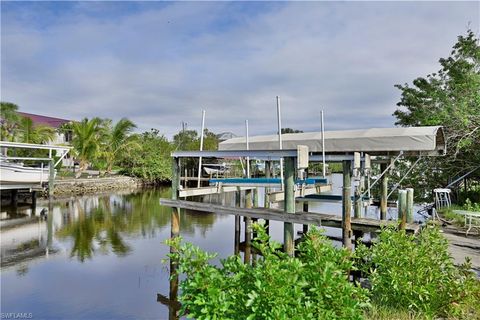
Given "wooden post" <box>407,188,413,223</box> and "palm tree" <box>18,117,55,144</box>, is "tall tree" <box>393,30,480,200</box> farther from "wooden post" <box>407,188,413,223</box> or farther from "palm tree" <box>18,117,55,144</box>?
"palm tree" <box>18,117,55,144</box>

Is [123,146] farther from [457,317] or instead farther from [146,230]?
[457,317]

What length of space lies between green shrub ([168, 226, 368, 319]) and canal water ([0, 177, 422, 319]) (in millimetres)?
4291

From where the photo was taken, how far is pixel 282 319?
8.83 ft

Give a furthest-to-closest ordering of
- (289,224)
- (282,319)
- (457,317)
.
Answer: (289,224)
(457,317)
(282,319)

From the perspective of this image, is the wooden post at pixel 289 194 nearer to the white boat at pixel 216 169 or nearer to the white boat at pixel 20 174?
the white boat at pixel 216 169

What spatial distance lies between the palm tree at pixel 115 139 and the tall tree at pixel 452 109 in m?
20.6

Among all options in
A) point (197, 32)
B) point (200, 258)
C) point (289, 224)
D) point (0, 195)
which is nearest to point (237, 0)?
point (197, 32)

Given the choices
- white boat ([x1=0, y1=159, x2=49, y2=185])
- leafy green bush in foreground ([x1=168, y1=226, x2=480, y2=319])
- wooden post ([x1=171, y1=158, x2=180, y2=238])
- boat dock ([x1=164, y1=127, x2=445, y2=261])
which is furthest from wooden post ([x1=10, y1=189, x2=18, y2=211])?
leafy green bush in foreground ([x1=168, y1=226, x2=480, y2=319])

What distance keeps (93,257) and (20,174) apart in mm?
8869

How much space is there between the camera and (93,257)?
10414 mm

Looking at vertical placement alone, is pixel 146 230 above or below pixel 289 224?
below

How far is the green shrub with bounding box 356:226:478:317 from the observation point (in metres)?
3.71

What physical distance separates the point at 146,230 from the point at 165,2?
842 cm

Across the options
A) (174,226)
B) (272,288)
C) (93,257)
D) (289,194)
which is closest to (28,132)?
(93,257)
